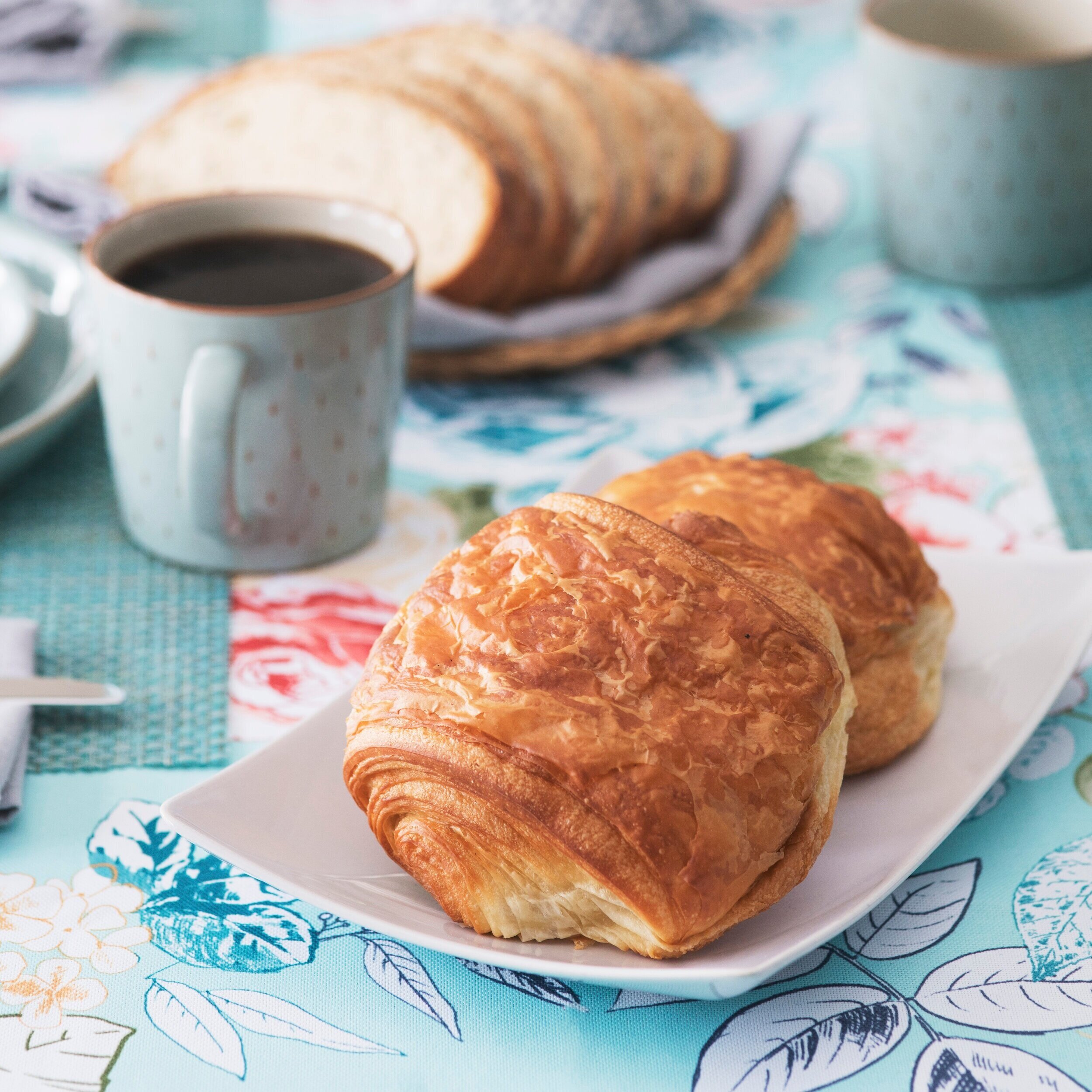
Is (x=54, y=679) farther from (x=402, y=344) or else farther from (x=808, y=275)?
(x=808, y=275)

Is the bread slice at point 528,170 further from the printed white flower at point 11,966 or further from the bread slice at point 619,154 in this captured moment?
the printed white flower at point 11,966

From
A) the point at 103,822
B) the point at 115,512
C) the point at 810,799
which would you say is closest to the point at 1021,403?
the point at 810,799

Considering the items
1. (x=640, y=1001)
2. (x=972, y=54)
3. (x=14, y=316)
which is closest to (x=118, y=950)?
(x=640, y=1001)

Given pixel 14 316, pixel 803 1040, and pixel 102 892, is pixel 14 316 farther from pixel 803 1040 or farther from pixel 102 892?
pixel 803 1040

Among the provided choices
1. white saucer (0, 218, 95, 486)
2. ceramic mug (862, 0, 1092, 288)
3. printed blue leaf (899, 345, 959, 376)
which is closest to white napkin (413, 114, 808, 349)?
ceramic mug (862, 0, 1092, 288)

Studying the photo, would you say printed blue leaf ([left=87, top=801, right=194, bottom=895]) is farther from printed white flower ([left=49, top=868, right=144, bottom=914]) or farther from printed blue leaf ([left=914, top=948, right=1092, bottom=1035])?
printed blue leaf ([left=914, top=948, right=1092, bottom=1035])
